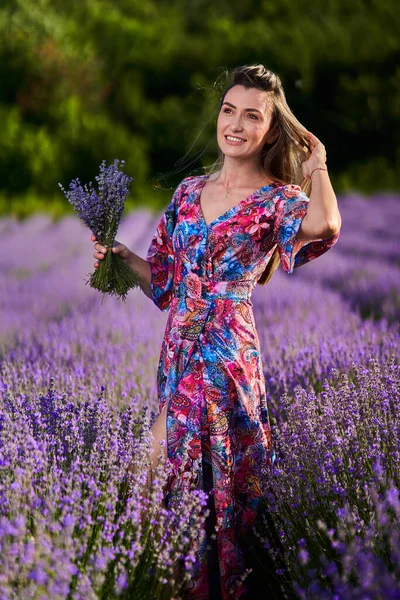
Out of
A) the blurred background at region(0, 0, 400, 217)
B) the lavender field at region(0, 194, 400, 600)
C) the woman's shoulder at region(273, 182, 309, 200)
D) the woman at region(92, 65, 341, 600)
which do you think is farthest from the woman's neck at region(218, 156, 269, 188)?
the blurred background at region(0, 0, 400, 217)

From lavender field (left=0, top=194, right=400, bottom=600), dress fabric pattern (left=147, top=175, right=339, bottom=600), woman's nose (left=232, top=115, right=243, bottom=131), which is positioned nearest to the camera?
lavender field (left=0, top=194, right=400, bottom=600)

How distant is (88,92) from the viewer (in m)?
22.0

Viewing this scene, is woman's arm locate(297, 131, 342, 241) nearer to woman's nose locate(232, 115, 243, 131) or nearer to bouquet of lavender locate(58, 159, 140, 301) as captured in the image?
woman's nose locate(232, 115, 243, 131)

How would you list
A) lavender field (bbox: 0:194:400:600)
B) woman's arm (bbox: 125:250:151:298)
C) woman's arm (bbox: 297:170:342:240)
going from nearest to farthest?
lavender field (bbox: 0:194:400:600) < woman's arm (bbox: 297:170:342:240) < woman's arm (bbox: 125:250:151:298)

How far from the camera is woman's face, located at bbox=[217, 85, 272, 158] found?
94.9 inches

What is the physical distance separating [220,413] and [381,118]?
709 inches

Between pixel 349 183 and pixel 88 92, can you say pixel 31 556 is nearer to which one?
pixel 349 183

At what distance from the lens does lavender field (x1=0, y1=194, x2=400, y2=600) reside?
5.34 ft

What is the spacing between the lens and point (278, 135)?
2.51 metres

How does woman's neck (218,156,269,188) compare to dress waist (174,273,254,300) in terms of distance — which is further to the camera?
woman's neck (218,156,269,188)

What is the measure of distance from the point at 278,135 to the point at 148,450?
1.11m

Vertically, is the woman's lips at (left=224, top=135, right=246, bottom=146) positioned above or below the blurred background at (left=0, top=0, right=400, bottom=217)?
below

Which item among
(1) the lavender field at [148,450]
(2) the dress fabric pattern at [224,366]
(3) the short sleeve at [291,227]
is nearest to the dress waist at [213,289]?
(2) the dress fabric pattern at [224,366]

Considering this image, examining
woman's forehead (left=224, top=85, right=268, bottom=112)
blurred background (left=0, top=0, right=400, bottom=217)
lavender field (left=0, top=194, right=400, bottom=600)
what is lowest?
lavender field (left=0, top=194, right=400, bottom=600)
